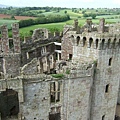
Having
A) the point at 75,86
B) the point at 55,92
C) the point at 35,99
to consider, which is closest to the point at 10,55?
the point at 55,92

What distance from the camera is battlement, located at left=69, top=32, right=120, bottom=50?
1948 cm

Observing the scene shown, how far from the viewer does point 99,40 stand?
19453mm

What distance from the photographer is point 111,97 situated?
898 inches

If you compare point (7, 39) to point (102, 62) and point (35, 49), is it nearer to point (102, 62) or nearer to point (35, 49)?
point (35, 49)

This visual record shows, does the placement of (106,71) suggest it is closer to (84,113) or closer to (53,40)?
(84,113)

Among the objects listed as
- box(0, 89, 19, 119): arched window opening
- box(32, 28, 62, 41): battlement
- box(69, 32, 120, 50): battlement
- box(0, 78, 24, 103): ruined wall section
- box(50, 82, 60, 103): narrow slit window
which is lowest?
box(0, 89, 19, 119): arched window opening

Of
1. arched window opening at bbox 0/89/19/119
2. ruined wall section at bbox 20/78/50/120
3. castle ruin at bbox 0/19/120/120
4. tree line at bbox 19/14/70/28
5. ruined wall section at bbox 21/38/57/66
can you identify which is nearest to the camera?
ruined wall section at bbox 20/78/50/120

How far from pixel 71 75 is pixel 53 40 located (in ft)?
56.8

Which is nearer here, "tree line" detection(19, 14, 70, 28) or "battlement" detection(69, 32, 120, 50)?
"battlement" detection(69, 32, 120, 50)

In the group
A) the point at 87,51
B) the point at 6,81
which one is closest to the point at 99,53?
the point at 87,51

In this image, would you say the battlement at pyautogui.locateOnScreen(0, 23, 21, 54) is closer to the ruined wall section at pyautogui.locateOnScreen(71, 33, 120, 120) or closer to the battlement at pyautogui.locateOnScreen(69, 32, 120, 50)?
the ruined wall section at pyautogui.locateOnScreen(71, 33, 120, 120)

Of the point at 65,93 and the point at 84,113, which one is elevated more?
the point at 65,93

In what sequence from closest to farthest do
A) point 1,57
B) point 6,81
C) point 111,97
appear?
1. point 6,81
2. point 111,97
3. point 1,57

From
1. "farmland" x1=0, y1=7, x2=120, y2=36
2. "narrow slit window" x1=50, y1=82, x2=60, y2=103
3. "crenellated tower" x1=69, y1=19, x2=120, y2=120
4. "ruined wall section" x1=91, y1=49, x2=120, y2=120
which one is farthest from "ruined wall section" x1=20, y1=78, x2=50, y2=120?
"farmland" x1=0, y1=7, x2=120, y2=36
